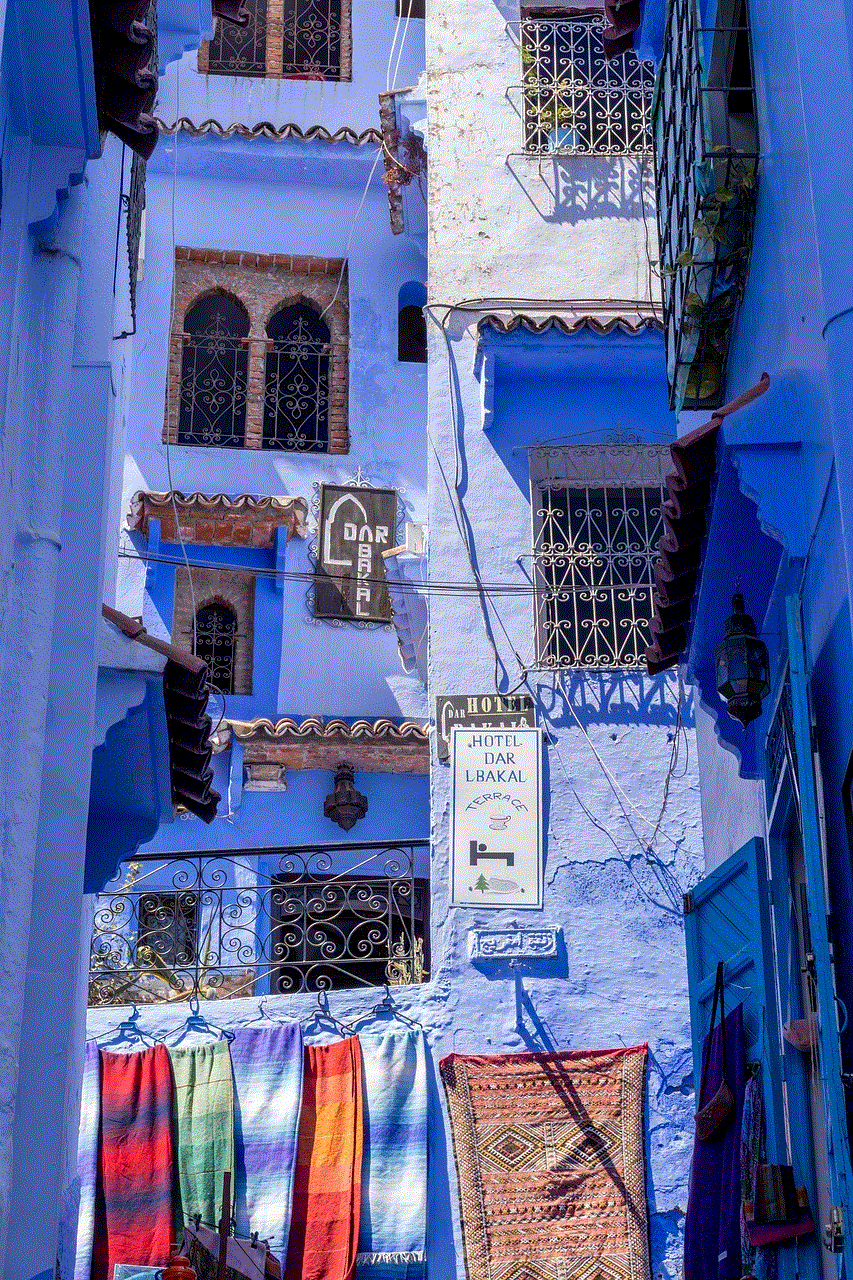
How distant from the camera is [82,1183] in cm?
1027

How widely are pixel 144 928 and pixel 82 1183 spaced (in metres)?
1.96

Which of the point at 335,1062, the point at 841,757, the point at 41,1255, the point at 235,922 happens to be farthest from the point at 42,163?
the point at 235,922

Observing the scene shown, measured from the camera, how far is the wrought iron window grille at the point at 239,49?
18.1 metres

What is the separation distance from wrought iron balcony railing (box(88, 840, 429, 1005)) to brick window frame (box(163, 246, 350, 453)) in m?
5.29

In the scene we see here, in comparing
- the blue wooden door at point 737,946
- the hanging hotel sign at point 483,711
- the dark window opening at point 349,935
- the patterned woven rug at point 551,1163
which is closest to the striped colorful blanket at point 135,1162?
the dark window opening at point 349,935

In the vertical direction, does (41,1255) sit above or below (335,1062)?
below

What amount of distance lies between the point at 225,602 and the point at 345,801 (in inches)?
116

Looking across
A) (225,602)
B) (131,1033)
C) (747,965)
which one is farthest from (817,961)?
(225,602)

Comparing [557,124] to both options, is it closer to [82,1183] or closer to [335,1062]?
[335,1062]

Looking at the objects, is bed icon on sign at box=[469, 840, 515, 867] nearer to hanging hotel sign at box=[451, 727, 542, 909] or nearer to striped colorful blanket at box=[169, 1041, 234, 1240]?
hanging hotel sign at box=[451, 727, 542, 909]

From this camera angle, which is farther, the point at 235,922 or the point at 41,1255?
the point at 235,922

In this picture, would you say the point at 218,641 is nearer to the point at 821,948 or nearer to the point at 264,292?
the point at 264,292

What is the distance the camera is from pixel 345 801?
46.6 ft

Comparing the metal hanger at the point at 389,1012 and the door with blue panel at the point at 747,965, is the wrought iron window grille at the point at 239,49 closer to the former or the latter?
the metal hanger at the point at 389,1012
